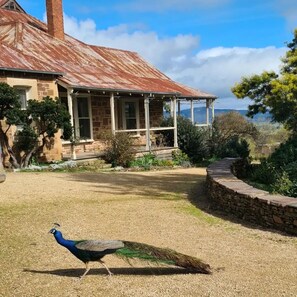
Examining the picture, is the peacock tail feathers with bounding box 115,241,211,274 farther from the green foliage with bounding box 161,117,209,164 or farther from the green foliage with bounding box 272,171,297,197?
the green foliage with bounding box 161,117,209,164

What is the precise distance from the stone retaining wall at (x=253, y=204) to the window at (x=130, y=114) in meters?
10.7

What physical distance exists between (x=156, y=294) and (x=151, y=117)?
17.3 metres

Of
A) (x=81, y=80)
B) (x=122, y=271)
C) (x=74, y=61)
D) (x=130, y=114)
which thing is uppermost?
(x=74, y=61)

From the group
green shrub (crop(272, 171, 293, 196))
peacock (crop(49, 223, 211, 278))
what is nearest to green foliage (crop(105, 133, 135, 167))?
green shrub (crop(272, 171, 293, 196))

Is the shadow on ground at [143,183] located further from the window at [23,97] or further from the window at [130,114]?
the window at [130,114]

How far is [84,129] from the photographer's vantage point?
56.4 ft

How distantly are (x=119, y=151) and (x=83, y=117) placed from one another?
102 inches

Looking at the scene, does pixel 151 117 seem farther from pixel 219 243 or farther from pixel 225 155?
pixel 219 243

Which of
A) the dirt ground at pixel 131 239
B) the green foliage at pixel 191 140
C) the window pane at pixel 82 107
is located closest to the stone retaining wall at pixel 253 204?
the dirt ground at pixel 131 239

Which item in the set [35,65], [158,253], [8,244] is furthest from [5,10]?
[158,253]

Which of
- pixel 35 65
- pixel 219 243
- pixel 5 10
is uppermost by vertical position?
pixel 5 10

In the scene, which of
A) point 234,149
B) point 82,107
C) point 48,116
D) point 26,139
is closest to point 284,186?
point 48,116

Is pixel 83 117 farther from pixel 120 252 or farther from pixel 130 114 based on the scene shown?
pixel 120 252

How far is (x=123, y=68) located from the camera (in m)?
20.7
